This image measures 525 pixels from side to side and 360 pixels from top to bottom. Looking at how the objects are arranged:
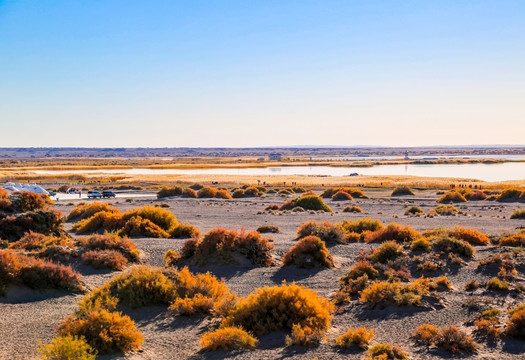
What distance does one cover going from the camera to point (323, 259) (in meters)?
15.6

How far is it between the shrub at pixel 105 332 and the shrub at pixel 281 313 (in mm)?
1884

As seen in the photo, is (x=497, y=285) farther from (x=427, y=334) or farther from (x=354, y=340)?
(x=354, y=340)

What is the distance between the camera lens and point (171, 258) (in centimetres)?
1628

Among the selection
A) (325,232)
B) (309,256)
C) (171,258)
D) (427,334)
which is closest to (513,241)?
(325,232)

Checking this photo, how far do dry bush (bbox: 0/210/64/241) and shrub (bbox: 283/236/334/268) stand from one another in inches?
378

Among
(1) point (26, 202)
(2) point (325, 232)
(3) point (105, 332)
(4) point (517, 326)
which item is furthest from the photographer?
(1) point (26, 202)

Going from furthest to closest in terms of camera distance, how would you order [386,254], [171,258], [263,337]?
[171,258] → [386,254] → [263,337]

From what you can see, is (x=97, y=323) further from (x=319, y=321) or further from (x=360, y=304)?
(x=360, y=304)

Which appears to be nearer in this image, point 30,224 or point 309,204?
point 30,224

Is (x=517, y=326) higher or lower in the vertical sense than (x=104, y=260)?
higher

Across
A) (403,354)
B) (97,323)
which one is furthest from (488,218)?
(97,323)

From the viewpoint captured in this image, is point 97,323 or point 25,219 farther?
point 25,219

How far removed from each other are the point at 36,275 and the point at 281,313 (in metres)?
6.72

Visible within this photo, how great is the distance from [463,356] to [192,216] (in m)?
26.0
